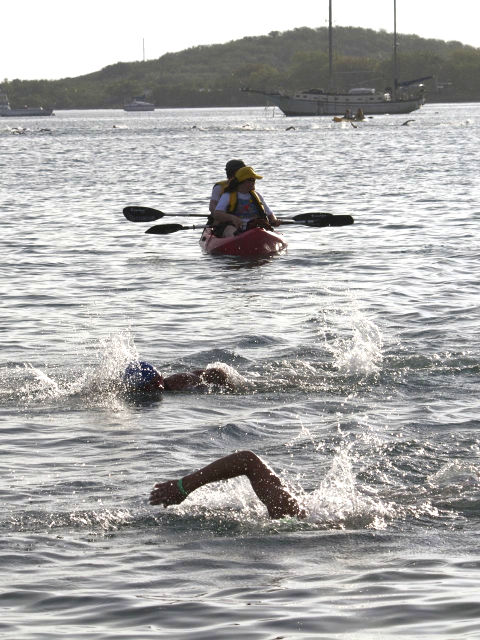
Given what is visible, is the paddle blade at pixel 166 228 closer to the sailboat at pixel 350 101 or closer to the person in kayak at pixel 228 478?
the person in kayak at pixel 228 478

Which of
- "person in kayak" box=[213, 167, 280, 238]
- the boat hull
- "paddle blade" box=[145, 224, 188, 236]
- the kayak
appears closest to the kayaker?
"person in kayak" box=[213, 167, 280, 238]

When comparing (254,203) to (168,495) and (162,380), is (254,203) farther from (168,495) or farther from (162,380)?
(168,495)

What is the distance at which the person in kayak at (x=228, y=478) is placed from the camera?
7328mm

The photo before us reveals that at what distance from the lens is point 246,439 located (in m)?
9.71

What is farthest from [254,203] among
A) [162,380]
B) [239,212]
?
[162,380]

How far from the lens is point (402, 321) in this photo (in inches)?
575

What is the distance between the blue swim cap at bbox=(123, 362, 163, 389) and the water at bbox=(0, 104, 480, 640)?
0.21 m

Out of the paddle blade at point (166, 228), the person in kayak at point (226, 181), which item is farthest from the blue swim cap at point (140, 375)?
the paddle blade at point (166, 228)

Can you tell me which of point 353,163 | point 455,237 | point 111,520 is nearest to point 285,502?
point 111,520

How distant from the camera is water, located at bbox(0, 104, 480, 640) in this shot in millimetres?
6344

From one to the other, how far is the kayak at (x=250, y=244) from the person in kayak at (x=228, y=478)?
1365 cm

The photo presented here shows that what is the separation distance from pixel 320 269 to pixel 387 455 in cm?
1084

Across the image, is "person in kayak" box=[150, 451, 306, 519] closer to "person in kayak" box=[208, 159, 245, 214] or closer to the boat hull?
"person in kayak" box=[208, 159, 245, 214]

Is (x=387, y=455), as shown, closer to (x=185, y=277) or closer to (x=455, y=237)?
(x=185, y=277)
